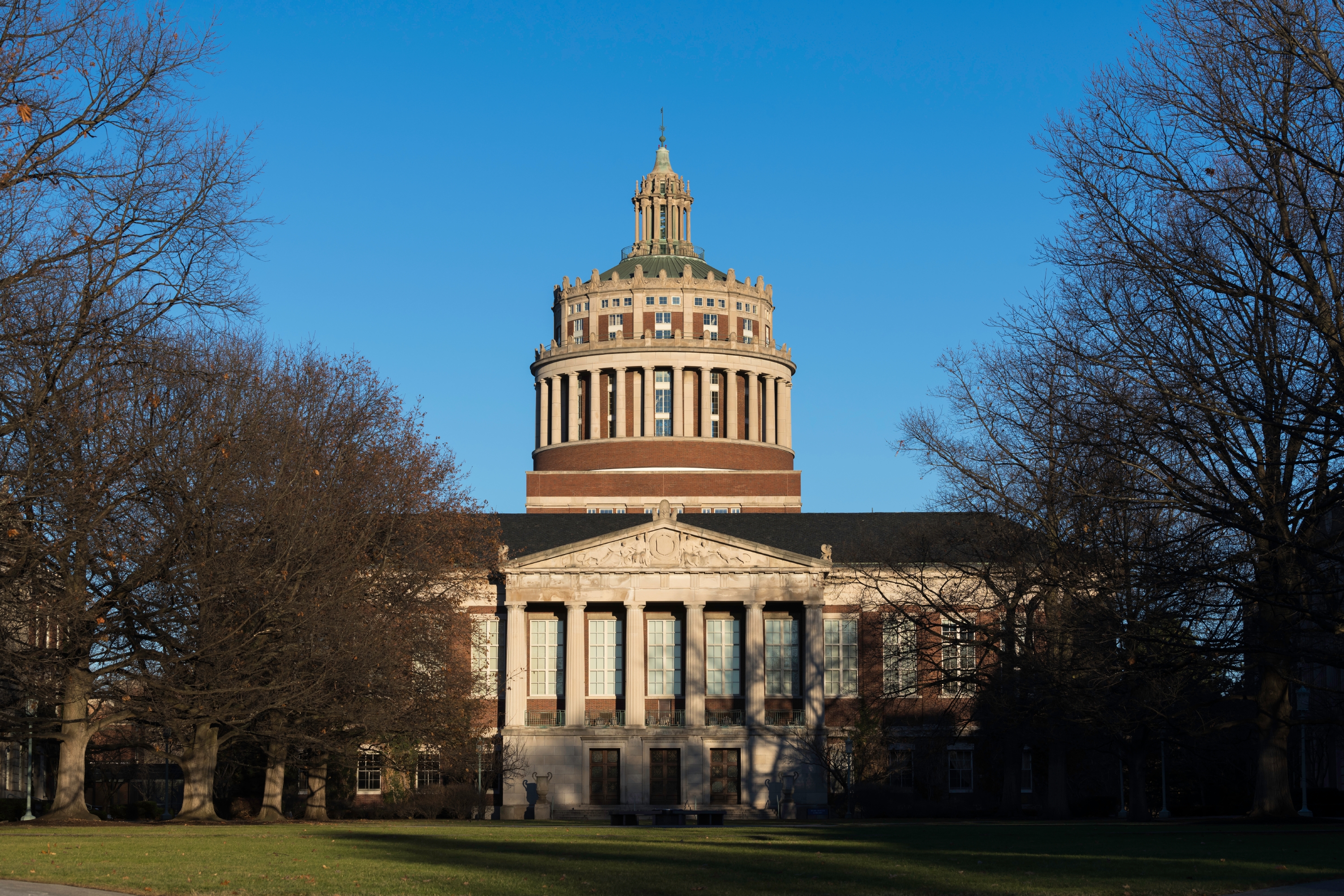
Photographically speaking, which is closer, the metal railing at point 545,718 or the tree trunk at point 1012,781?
the tree trunk at point 1012,781

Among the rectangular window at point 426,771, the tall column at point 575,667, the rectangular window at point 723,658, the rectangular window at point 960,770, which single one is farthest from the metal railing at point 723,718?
the rectangular window at point 426,771

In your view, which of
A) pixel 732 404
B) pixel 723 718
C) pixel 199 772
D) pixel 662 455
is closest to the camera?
pixel 199 772

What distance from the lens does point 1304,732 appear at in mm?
56438

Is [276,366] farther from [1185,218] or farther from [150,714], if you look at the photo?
[1185,218]

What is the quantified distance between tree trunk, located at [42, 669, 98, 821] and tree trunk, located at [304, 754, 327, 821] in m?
11.7

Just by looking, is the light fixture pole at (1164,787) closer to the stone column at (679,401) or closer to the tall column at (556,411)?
the stone column at (679,401)

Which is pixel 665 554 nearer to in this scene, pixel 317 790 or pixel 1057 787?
Answer: pixel 1057 787

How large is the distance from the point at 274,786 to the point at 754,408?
60188mm

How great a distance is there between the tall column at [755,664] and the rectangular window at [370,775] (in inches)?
660

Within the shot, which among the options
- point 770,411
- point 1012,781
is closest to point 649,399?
point 770,411

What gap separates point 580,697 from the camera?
6712cm

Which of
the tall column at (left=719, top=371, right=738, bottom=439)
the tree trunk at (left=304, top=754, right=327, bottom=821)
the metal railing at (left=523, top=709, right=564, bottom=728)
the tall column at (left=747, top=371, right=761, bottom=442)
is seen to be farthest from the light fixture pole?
the tall column at (left=747, top=371, right=761, bottom=442)

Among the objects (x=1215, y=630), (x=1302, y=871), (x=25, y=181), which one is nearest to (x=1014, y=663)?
(x=1215, y=630)

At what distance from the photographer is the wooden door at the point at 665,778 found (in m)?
66.6
